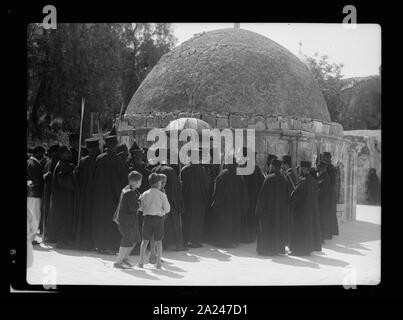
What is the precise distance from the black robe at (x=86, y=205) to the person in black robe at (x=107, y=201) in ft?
0.59

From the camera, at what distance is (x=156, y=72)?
1565cm

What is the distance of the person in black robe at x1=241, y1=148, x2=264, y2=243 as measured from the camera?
9.88 m

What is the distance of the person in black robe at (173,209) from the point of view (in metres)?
8.66

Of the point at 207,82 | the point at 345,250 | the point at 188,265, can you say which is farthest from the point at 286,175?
the point at 207,82

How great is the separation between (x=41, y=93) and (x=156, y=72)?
3.68m

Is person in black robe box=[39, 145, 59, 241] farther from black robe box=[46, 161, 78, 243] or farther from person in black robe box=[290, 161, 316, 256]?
person in black robe box=[290, 161, 316, 256]

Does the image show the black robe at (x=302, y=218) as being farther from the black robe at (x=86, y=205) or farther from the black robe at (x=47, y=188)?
the black robe at (x=47, y=188)

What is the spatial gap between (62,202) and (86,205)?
0.66m

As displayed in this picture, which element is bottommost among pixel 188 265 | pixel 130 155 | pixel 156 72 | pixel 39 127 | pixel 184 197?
pixel 188 265

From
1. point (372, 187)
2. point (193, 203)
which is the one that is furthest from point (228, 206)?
point (372, 187)

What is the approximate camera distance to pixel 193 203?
369 inches

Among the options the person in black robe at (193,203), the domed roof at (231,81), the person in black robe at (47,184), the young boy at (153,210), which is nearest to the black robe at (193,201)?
the person in black robe at (193,203)

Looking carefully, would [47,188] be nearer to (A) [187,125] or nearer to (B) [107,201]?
(B) [107,201]
